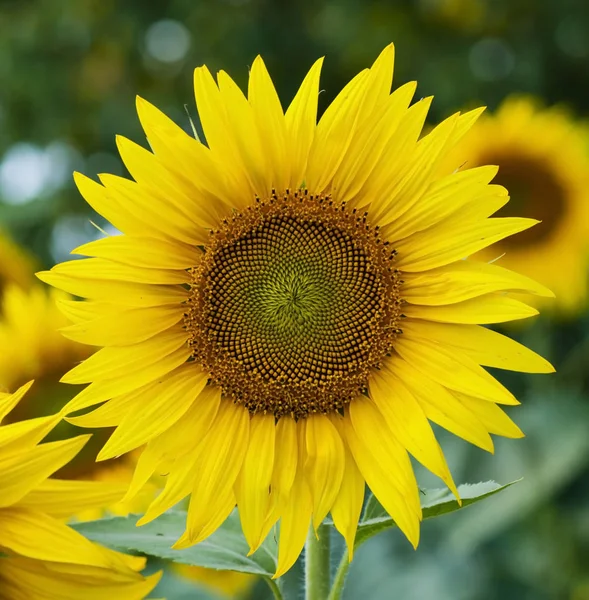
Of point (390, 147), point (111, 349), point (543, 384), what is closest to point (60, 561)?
point (111, 349)

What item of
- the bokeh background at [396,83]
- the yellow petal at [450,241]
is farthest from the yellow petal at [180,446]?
the bokeh background at [396,83]

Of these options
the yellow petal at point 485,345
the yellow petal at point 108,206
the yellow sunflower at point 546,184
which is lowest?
the yellow sunflower at point 546,184

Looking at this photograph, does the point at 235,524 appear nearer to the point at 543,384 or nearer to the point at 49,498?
the point at 49,498

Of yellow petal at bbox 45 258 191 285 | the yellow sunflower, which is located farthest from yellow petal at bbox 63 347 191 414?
the yellow sunflower

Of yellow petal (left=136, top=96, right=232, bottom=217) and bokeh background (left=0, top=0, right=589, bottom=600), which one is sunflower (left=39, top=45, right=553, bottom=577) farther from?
bokeh background (left=0, top=0, right=589, bottom=600)

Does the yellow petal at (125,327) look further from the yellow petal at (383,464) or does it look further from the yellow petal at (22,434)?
the yellow petal at (383,464)

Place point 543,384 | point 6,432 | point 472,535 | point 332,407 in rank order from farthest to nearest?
point 543,384 → point 472,535 → point 332,407 → point 6,432

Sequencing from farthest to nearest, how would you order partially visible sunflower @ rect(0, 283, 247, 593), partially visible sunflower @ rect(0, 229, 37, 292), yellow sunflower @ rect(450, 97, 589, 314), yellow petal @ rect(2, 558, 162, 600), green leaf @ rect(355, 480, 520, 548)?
yellow sunflower @ rect(450, 97, 589, 314) → partially visible sunflower @ rect(0, 229, 37, 292) → partially visible sunflower @ rect(0, 283, 247, 593) → yellow petal @ rect(2, 558, 162, 600) → green leaf @ rect(355, 480, 520, 548)
